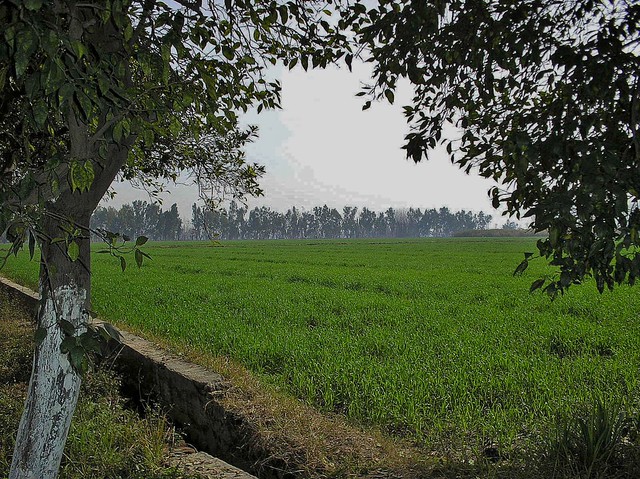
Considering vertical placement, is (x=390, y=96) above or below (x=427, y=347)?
above

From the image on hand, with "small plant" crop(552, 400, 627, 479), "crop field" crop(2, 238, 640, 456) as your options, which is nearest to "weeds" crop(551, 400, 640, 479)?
"small plant" crop(552, 400, 627, 479)

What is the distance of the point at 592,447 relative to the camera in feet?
10.4

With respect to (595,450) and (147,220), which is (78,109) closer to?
(595,450)

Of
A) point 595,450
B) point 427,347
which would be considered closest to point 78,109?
point 595,450

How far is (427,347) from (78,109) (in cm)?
672

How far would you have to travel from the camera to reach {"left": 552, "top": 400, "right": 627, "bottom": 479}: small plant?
3113mm

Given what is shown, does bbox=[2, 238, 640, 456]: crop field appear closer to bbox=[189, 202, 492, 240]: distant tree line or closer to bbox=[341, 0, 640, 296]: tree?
bbox=[341, 0, 640, 296]: tree

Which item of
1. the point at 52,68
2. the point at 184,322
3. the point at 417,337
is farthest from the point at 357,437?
the point at 184,322

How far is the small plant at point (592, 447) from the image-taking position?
311 cm

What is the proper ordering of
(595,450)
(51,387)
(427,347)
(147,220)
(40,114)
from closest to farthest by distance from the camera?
(40,114) → (51,387) → (595,450) → (427,347) → (147,220)

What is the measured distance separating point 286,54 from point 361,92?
118 centimetres

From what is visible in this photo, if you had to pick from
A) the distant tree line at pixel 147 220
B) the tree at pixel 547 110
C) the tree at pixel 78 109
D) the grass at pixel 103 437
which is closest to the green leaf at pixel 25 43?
the tree at pixel 78 109

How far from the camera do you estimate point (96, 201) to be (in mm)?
3189

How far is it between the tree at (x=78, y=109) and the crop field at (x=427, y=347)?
299cm
